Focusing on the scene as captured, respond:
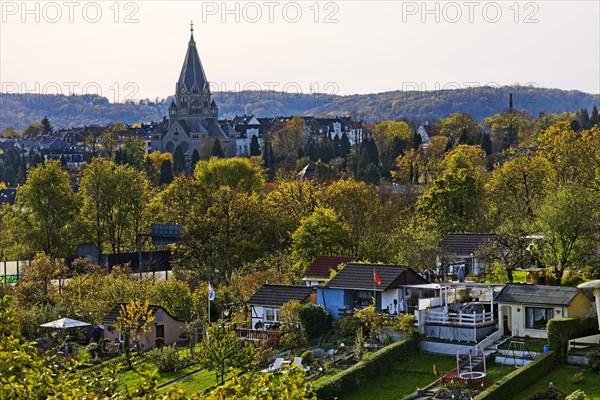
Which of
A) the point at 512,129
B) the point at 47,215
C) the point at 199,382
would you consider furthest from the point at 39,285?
the point at 512,129

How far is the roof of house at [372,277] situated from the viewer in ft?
142

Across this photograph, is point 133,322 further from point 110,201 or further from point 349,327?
point 110,201

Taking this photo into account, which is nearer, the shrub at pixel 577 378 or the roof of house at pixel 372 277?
the shrub at pixel 577 378

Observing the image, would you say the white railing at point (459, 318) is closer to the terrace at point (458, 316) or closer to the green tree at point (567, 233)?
the terrace at point (458, 316)

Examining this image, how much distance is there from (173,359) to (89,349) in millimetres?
5152

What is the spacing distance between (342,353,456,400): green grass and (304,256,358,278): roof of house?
1288 centimetres

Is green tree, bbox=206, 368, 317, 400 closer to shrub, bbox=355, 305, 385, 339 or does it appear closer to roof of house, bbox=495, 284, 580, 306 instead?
roof of house, bbox=495, 284, 580, 306

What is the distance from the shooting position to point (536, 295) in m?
38.2

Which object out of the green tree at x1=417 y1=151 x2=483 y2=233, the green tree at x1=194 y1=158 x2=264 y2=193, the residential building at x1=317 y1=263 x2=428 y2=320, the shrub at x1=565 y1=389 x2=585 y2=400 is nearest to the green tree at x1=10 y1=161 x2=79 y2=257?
the green tree at x1=194 y1=158 x2=264 y2=193

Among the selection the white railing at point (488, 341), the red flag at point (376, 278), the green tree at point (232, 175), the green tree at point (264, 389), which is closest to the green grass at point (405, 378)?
the white railing at point (488, 341)

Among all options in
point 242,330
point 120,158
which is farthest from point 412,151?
point 242,330

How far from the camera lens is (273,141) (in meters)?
149

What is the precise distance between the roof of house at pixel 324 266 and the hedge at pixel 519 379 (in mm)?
17301

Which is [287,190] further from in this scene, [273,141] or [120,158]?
[273,141]
